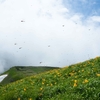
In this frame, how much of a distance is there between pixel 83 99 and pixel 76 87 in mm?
1287

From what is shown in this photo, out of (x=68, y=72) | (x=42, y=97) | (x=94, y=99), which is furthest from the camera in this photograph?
(x=68, y=72)

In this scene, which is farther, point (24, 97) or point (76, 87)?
point (24, 97)

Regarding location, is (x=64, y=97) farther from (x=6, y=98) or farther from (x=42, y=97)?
(x=6, y=98)

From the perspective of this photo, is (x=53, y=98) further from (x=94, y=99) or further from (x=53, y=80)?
(x=53, y=80)

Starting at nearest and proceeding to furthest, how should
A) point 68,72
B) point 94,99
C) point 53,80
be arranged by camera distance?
point 94,99
point 53,80
point 68,72

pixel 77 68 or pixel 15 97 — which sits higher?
pixel 77 68

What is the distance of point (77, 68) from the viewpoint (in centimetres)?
1970

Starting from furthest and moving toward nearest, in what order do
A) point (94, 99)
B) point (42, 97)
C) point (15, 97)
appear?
point (15, 97), point (42, 97), point (94, 99)

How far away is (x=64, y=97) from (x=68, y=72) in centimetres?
749

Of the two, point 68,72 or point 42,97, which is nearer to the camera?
point 42,97

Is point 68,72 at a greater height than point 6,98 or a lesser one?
greater

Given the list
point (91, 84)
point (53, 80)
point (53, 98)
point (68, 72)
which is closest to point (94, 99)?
point (91, 84)

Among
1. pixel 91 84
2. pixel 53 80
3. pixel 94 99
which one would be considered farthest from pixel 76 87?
pixel 53 80

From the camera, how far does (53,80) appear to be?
18.2 m
